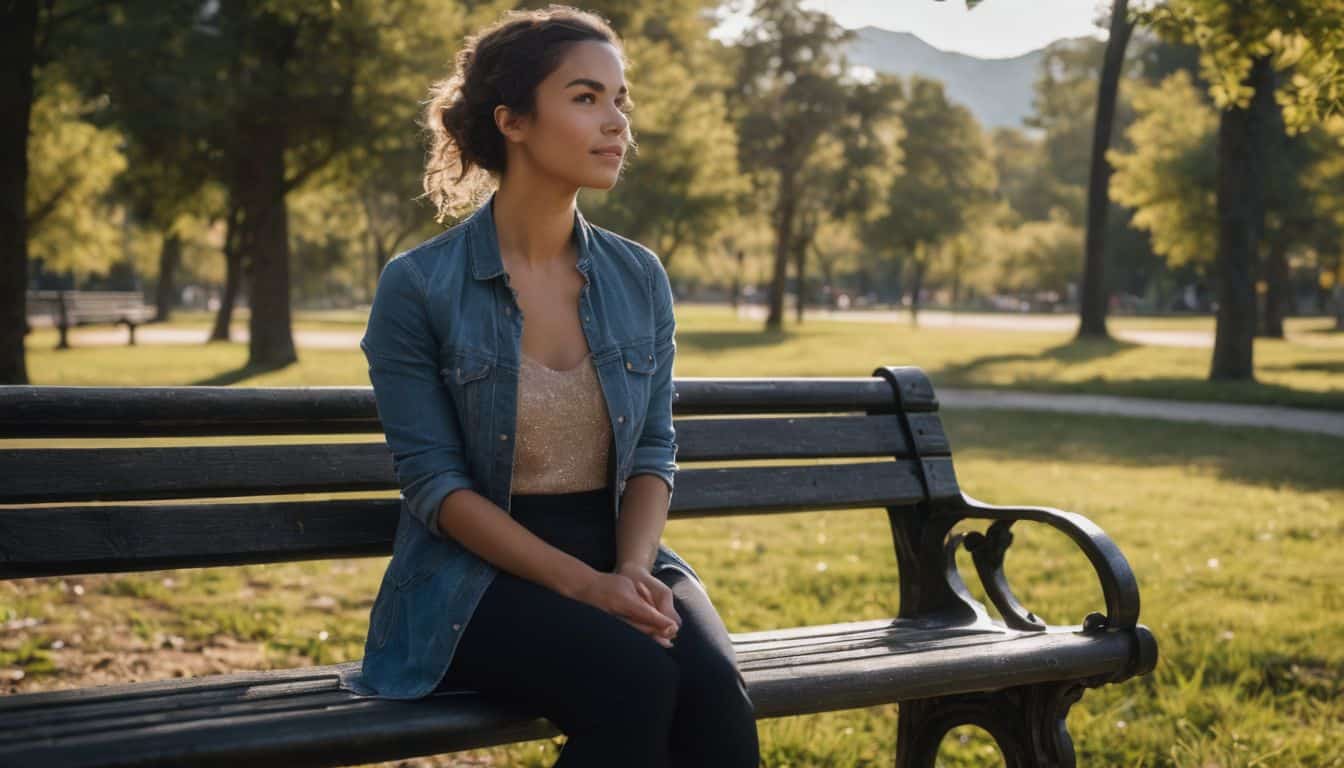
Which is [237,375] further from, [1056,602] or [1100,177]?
[1100,177]

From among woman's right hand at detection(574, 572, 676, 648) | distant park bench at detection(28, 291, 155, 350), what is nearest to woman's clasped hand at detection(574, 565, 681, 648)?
woman's right hand at detection(574, 572, 676, 648)

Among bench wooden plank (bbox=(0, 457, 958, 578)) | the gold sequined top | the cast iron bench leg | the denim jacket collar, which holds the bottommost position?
the cast iron bench leg

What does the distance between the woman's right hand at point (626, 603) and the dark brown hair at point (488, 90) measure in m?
0.95

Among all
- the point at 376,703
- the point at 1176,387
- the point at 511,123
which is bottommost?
the point at 1176,387

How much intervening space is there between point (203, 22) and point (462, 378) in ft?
66.3

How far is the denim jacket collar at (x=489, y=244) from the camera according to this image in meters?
2.89

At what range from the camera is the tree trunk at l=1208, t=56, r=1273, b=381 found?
19219 mm

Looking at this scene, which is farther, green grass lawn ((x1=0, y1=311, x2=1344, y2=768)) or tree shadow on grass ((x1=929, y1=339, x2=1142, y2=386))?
tree shadow on grass ((x1=929, y1=339, x2=1142, y2=386))

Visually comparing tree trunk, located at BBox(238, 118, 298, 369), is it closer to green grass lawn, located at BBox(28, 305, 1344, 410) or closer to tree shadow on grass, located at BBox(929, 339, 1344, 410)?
green grass lawn, located at BBox(28, 305, 1344, 410)

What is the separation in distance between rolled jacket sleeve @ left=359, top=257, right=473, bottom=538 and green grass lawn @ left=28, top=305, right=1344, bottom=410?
1331 cm

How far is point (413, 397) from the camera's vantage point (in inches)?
109

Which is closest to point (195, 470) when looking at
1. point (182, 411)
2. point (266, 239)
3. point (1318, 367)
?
point (182, 411)

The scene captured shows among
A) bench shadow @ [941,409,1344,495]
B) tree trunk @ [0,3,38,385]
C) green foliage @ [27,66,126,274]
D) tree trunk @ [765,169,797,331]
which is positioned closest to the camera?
bench shadow @ [941,409,1344,495]

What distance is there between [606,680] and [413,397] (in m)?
0.70
